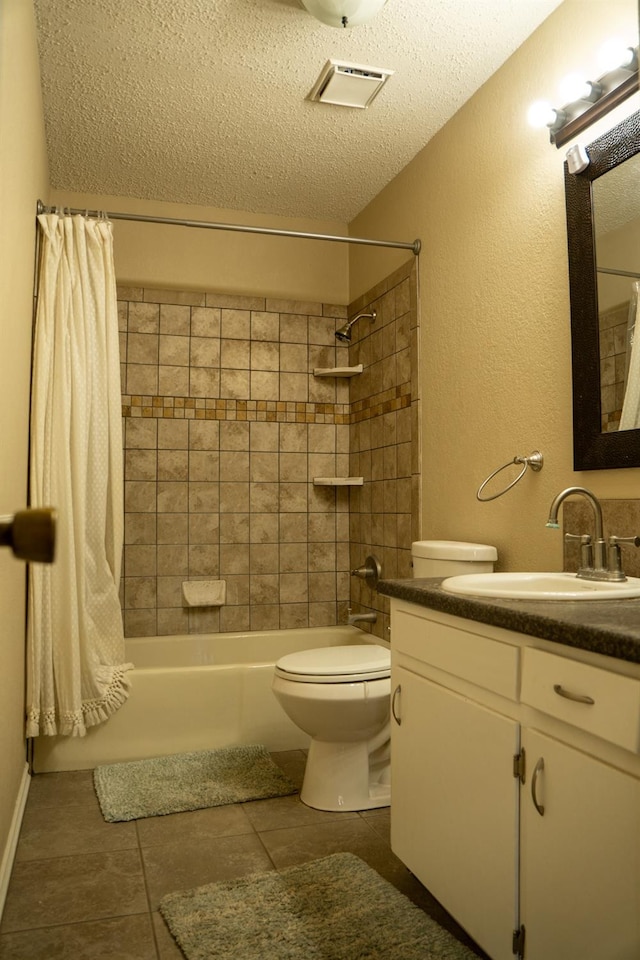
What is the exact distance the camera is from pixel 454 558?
239 cm

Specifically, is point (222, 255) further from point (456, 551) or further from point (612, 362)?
point (612, 362)

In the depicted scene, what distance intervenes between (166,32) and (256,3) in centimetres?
32

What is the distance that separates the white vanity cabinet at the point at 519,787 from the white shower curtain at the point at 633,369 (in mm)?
706

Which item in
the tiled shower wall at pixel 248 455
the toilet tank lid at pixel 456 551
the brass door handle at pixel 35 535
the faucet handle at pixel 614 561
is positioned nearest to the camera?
the brass door handle at pixel 35 535

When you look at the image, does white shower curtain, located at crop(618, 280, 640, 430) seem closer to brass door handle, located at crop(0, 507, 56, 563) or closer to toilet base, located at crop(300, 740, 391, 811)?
toilet base, located at crop(300, 740, 391, 811)

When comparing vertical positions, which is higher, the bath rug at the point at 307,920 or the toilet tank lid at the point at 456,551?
the toilet tank lid at the point at 456,551

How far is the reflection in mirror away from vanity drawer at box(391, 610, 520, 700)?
2.35ft

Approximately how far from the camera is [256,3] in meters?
2.14

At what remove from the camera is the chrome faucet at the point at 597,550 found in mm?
1718

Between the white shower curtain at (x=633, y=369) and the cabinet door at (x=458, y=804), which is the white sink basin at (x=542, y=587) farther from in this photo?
the white shower curtain at (x=633, y=369)

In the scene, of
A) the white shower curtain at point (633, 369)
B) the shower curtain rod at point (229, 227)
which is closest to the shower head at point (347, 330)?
the shower curtain rod at point (229, 227)

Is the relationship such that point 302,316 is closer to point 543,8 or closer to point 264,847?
point 543,8

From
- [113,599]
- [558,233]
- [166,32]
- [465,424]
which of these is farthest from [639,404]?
[113,599]

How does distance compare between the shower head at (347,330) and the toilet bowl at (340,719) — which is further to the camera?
the shower head at (347,330)
